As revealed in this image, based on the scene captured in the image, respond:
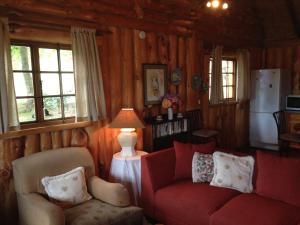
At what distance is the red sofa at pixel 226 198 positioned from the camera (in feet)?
7.81

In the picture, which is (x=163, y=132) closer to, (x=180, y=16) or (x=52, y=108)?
(x=52, y=108)

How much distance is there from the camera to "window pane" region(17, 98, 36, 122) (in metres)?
2.91

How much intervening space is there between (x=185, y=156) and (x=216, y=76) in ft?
7.98

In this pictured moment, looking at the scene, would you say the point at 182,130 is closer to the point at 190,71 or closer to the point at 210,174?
the point at 190,71

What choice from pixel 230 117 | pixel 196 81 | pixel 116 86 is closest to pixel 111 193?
pixel 116 86

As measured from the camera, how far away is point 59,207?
2307 mm

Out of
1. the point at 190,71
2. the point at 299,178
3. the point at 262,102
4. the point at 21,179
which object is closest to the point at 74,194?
the point at 21,179

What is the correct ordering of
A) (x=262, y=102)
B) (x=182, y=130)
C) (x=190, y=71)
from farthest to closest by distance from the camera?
(x=262, y=102)
(x=190, y=71)
(x=182, y=130)

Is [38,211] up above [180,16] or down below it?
below

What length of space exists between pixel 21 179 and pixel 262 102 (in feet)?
16.7

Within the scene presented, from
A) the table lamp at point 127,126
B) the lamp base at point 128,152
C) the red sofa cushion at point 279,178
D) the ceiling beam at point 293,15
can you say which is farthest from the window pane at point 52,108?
the ceiling beam at point 293,15

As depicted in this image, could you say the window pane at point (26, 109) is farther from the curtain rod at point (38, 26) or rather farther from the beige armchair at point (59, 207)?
the curtain rod at point (38, 26)

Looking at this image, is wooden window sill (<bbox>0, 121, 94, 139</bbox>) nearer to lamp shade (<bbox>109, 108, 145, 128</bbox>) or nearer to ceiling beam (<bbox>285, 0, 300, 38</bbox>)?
lamp shade (<bbox>109, 108, 145, 128</bbox>)

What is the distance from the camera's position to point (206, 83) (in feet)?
16.8
